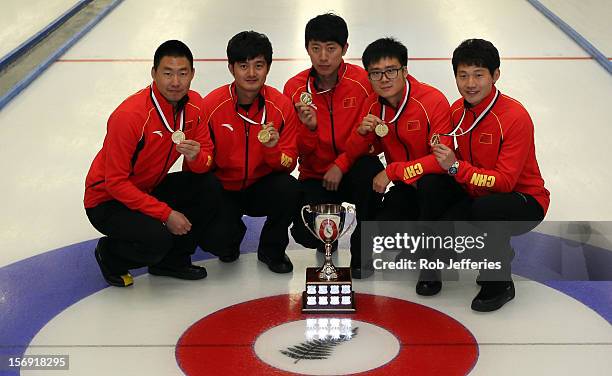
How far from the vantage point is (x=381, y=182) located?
3.86 meters

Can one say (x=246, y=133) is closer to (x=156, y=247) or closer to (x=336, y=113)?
(x=336, y=113)

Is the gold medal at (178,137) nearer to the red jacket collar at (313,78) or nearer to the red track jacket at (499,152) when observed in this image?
the red jacket collar at (313,78)

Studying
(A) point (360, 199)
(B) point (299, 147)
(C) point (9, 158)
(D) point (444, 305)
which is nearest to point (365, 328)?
(D) point (444, 305)

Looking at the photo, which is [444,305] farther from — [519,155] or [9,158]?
[9,158]

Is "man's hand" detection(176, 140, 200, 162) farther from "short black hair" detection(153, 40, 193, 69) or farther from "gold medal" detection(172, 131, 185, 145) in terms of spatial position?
"short black hair" detection(153, 40, 193, 69)

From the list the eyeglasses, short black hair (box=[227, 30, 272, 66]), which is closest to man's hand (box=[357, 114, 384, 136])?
the eyeglasses

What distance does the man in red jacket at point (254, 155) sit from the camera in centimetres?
396

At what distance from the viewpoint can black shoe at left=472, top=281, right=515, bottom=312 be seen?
355 cm

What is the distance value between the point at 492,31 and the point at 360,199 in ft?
16.5

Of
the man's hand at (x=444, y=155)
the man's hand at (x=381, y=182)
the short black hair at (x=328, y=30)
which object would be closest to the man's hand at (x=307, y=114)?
the short black hair at (x=328, y=30)

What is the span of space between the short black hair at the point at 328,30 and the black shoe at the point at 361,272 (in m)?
1.03

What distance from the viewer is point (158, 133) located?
3762 millimetres

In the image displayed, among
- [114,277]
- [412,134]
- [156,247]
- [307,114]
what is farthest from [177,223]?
[412,134]

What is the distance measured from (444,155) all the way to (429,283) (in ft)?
1.87
